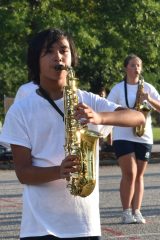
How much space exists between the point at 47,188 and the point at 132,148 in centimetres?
530

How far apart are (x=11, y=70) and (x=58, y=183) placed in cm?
2017

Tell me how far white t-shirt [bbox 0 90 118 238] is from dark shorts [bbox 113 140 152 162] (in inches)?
202

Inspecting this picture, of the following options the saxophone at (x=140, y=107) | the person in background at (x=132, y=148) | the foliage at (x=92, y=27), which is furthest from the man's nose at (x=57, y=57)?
the foliage at (x=92, y=27)

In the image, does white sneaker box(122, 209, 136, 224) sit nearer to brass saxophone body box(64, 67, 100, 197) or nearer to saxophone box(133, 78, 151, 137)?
saxophone box(133, 78, 151, 137)

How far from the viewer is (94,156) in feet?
12.9

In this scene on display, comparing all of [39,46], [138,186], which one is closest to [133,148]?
[138,186]

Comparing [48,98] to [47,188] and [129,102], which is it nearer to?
[47,188]

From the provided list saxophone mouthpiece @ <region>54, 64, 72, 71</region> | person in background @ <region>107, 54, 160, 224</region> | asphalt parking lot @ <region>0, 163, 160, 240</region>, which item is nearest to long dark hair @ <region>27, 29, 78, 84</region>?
saxophone mouthpiece @ <region>54, 64, 72, 71</region>

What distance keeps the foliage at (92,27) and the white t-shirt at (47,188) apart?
709 inches

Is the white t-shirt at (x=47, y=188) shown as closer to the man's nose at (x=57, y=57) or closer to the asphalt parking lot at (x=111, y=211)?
the man's nose at (x=57, y=57)

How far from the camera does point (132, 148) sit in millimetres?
9289

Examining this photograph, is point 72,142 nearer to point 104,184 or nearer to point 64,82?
point 64,82

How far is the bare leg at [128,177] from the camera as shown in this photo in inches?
363

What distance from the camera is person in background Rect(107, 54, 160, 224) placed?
9234mm
